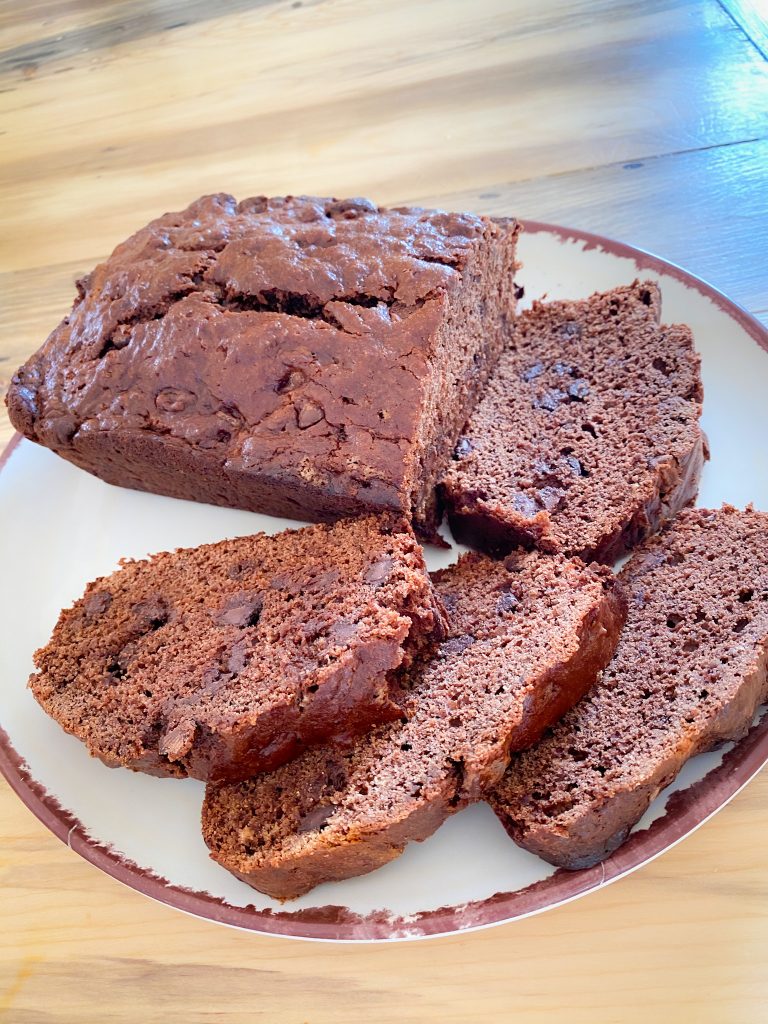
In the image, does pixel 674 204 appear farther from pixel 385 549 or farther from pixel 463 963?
pixel 463 963

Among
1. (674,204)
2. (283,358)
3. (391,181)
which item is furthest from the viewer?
(391,181)

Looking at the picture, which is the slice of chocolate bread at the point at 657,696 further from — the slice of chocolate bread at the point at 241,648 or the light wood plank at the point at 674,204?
the light wood plank at the point at 674,204

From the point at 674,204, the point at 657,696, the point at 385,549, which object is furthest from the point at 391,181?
the point at 657,696

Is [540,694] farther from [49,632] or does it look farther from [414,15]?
[414,15]

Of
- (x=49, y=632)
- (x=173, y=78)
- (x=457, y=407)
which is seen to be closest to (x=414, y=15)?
(x=173, y=78)

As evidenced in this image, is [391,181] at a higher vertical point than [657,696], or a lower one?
higher

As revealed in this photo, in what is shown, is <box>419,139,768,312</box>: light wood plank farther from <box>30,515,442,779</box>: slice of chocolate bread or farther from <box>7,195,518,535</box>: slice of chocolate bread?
<box>30,515,442,779</box>: slice of chocolate bread
